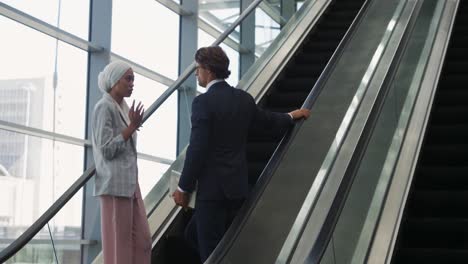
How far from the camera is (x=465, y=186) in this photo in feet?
18.0

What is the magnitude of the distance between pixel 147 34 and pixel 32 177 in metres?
3.59

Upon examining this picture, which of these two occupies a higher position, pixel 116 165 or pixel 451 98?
pixel 451 98

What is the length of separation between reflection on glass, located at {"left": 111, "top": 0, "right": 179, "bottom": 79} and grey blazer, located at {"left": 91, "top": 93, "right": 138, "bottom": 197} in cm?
736

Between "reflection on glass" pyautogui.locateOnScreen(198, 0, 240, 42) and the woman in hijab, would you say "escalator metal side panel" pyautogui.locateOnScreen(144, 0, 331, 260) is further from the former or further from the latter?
"reflection on glass" pyautogui.locateOnScreen(198, 0, 240, 42)

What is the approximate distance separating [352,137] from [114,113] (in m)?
1.43

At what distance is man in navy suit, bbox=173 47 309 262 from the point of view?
4.03 metres

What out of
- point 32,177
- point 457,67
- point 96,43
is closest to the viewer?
point 457,67

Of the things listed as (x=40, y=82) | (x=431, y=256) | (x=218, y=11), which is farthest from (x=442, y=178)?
(x=218, y=11)

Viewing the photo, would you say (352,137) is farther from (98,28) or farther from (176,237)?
(98,28)

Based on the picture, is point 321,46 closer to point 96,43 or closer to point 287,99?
point 287,99

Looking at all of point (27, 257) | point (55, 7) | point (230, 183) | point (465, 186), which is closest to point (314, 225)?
point (230, 183)

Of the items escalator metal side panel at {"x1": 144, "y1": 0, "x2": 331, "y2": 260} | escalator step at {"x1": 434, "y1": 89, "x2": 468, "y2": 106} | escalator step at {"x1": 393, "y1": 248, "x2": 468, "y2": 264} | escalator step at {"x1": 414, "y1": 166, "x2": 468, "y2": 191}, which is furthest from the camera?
escalator step at {"x1": 434, "y1": 89, "x2": 468, "y2": 106}

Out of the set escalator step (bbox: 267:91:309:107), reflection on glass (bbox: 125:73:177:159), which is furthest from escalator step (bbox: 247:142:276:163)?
escalator step (bbox: 267:91:309:107)

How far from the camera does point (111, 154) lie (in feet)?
13.3
